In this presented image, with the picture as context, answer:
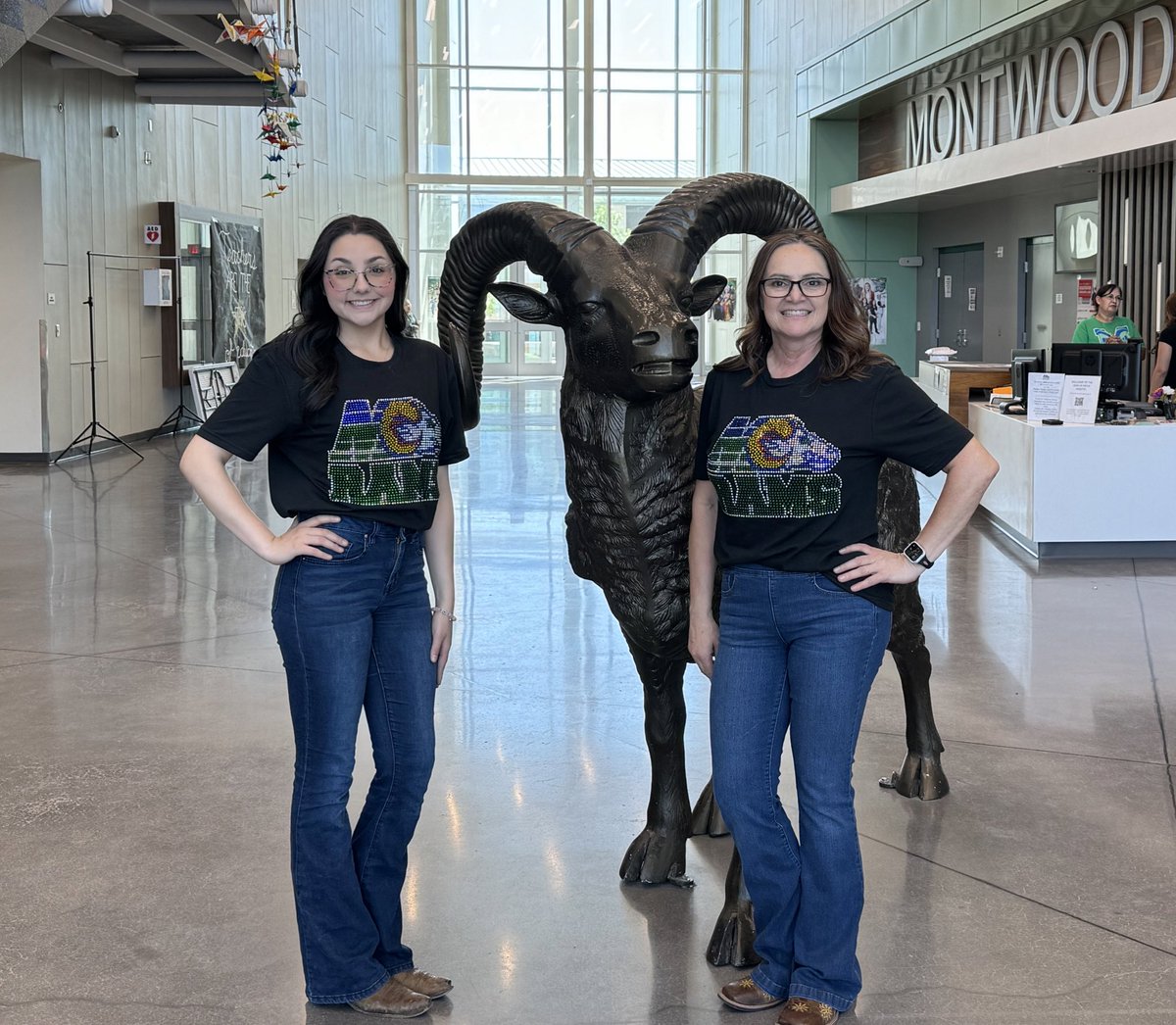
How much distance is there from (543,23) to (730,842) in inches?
967

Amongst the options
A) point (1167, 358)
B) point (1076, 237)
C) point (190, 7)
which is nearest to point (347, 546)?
point (1167, 358)

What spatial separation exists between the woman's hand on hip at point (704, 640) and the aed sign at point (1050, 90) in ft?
33.1

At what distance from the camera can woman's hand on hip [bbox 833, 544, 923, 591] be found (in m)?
2.43

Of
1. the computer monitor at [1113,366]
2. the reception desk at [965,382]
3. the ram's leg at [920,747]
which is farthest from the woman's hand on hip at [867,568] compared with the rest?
the reception desk at [965,382]

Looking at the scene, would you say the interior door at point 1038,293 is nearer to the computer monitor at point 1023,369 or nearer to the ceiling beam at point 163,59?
the computer monitor at point 1023,369

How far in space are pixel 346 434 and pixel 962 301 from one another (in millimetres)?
16893

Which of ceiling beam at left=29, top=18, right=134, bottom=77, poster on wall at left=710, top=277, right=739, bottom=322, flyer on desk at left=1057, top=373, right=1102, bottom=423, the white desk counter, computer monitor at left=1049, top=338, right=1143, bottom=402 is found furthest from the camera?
poster on wall at left=710, top=277, right=739, bottom=322

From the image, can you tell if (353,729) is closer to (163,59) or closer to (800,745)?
(800,745)

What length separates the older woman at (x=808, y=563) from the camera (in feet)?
8.05

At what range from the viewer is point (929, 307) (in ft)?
62.8

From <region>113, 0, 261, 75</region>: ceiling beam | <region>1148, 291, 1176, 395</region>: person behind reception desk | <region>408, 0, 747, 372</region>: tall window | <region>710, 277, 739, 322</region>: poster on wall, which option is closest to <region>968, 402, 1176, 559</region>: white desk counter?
<region>1148, 291, 1176, 395</region>: person behind reception desk

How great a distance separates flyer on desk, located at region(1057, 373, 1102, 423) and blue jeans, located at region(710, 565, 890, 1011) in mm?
5614

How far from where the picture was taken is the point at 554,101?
26.0 metres

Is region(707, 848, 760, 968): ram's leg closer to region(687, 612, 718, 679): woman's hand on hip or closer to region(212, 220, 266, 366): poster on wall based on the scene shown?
region(687, 612, 718, 679): woman's hand on hip
